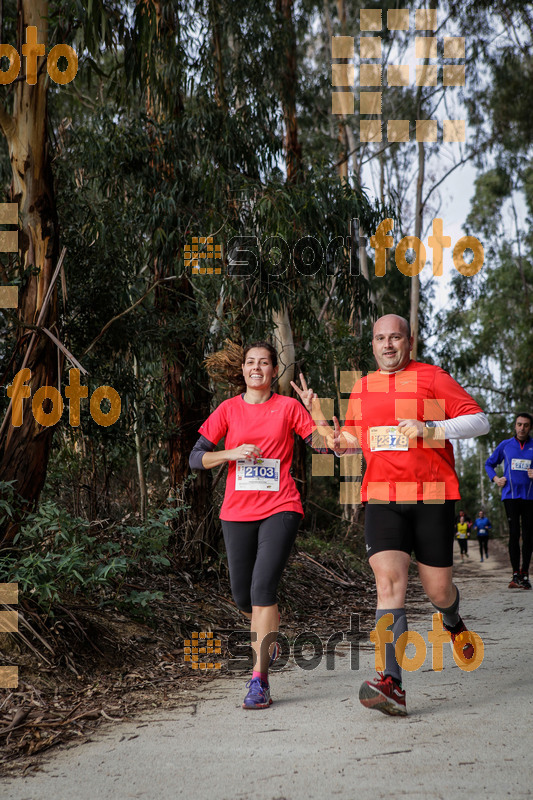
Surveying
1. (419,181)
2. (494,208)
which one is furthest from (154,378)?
(494,208)

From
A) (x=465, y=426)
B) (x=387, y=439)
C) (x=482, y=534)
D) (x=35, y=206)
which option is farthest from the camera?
(x=482, y=534)

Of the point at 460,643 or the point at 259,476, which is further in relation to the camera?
the point at 460,643

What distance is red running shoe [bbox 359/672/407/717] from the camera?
12.5 feet

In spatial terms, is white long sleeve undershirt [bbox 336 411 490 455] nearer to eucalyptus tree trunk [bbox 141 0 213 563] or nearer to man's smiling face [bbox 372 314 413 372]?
man's smiling face [bbox 372 314 413 372]

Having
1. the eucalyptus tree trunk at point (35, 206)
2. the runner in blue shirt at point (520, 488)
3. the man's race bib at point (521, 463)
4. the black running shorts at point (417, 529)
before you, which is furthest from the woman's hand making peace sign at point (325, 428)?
the man's race bib at point (521, 463)

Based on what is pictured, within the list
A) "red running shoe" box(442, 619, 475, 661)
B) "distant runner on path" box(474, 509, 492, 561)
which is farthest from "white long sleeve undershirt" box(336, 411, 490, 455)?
"distant runner on path" box(474, 509, 492, 561)

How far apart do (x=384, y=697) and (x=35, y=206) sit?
158 inches

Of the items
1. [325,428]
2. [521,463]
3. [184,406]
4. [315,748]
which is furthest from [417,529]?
[521,463]

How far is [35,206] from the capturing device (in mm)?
5875

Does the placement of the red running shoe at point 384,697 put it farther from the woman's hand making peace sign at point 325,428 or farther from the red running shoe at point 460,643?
the woman's hand making peace sign at point 325,428

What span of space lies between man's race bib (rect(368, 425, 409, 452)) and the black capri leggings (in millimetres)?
613

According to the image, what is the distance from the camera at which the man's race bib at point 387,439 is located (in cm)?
410

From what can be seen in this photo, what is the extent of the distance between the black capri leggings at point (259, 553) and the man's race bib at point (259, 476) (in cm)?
16

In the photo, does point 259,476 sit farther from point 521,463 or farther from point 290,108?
point 290,108
